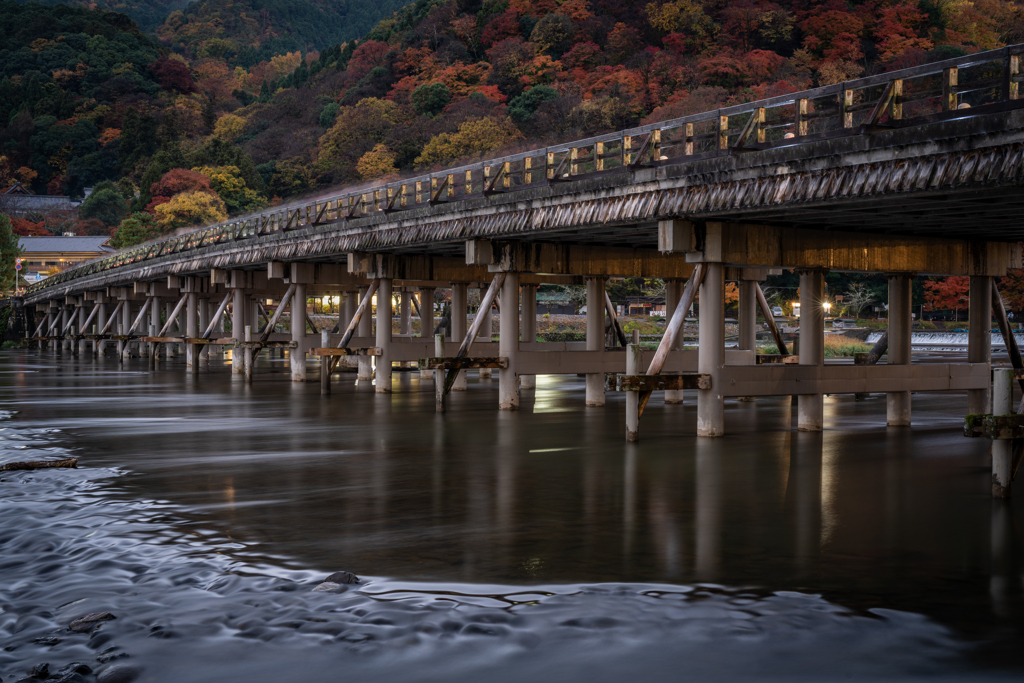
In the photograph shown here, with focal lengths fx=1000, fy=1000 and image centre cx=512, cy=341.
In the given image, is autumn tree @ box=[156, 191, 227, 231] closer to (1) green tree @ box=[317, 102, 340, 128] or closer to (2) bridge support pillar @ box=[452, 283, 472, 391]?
(1) green tree @ box=[317, 102, 340, 128]

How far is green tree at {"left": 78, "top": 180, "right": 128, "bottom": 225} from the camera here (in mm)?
156875

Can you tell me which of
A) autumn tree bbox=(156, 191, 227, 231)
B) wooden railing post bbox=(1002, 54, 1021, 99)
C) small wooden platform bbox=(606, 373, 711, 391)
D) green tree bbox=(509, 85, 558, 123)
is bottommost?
small wooden platform bbox=(606, 373, 711, 391)

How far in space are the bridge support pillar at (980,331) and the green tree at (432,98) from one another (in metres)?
93.5

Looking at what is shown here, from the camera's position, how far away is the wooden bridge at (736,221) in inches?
563

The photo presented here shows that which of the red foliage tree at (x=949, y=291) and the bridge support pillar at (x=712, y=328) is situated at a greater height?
the red foliage tree at (x=949, y=291)

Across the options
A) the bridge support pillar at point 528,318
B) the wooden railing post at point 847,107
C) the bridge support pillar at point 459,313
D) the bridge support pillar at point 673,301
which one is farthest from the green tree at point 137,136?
the wooden railing post at point 847,107

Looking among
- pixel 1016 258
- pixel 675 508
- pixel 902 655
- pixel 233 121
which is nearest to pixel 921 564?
pixel 902 655

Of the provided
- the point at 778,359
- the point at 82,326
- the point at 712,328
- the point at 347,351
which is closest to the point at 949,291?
the point at 778,359

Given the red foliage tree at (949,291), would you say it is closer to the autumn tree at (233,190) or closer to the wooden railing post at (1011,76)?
the wooden railing post at (1011,76)

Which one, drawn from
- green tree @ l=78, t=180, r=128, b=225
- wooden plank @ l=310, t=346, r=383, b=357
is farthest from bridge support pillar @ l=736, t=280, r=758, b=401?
green tree @ l=78, t=180, r=128, b=225

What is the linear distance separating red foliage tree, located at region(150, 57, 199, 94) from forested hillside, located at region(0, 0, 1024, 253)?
1.37 feet

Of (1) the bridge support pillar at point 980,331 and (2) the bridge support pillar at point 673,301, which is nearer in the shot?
(1) the bridge support pillar at point 980,331

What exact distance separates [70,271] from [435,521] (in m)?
68.1

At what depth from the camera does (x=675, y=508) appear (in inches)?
480
